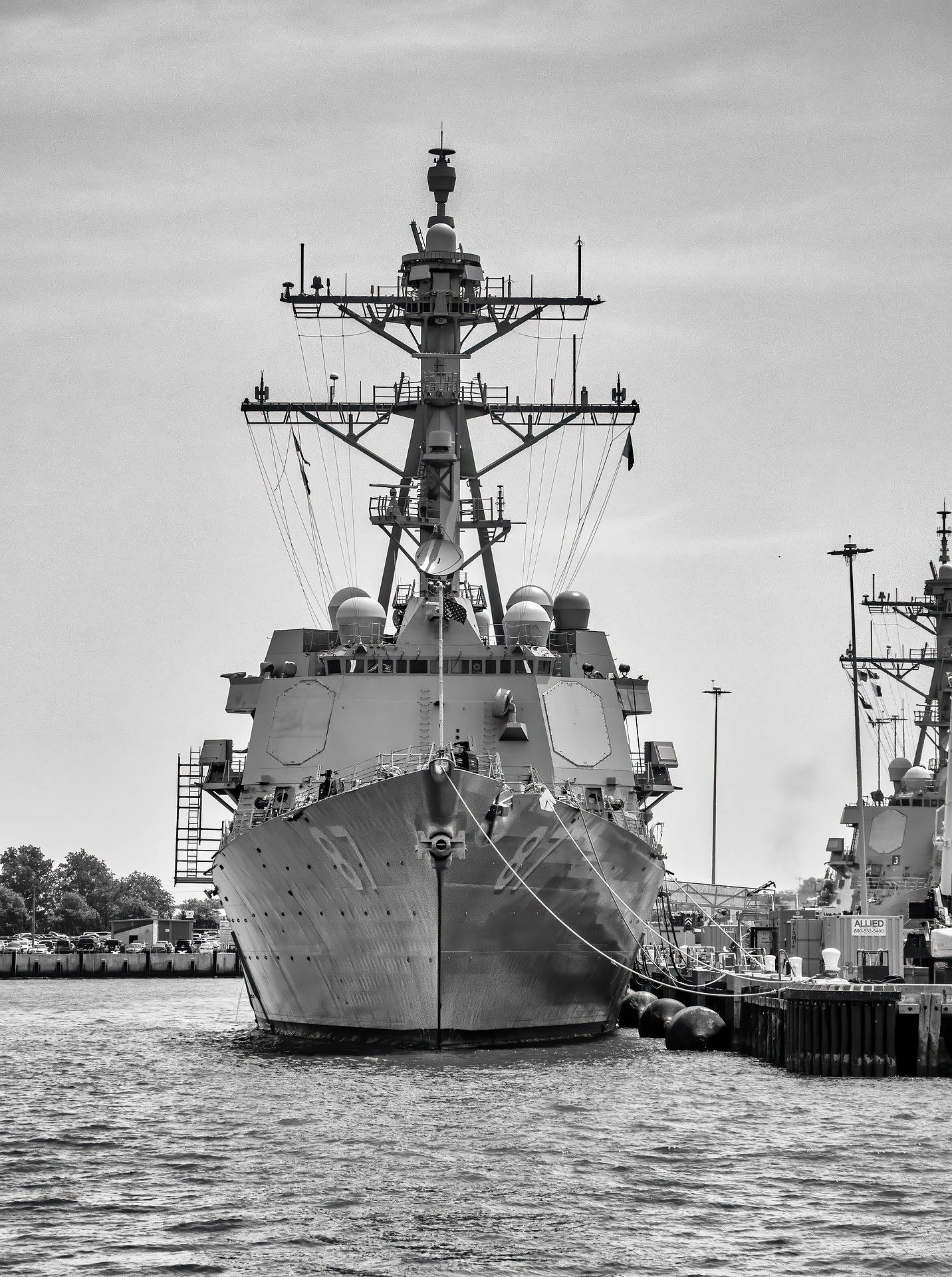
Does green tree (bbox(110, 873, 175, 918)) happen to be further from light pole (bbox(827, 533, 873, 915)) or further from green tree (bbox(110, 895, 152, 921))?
light pole (bbox(827, 533, 873, 915))

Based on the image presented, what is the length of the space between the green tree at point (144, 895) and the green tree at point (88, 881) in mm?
478

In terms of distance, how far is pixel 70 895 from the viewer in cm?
11088

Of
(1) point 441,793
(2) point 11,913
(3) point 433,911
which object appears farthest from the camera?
(2) point 11,913

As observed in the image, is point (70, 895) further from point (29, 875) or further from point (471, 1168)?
point (471, 1168)

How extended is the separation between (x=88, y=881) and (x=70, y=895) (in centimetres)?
676

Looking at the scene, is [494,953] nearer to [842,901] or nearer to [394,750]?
[394,750]

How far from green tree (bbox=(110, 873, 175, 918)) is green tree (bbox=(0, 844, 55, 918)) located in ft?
13.3

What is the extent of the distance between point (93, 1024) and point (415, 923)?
16.9 meters

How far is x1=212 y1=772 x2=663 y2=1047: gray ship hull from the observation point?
24.4 meters

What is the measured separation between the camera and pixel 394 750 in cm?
2827

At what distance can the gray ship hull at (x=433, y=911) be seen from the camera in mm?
24391

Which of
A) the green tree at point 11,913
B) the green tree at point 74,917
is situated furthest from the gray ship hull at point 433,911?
the green tree at point 74,917

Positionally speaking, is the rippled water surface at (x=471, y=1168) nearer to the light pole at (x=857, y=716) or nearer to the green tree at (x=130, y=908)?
the light pole at (x=857, y=716)

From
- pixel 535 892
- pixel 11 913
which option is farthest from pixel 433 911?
pixel 11 913
